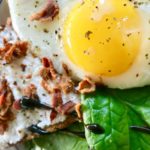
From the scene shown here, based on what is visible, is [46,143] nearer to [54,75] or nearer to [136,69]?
[54,75]

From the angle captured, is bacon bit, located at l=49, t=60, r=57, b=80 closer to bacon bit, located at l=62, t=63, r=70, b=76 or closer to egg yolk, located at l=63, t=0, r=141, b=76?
bacon bit, located at l=62, t=63, r=70, b=76

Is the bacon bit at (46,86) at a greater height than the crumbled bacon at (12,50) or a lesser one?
lesser

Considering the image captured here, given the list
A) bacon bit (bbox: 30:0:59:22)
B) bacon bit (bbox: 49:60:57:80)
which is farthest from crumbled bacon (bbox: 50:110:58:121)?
bacon bit (bbox: 30:0:59:22)

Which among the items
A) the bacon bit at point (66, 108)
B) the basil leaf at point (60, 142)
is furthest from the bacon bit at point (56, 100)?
the basil leaf at point (60, 142)

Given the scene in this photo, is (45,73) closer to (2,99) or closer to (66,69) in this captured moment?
(66,69)

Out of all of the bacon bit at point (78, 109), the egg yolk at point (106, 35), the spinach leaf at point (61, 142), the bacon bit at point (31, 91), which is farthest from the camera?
the spinach leaf at point (61, 142)

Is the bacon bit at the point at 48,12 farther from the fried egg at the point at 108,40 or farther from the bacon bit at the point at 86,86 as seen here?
the bacon bit at the point at 86,86
